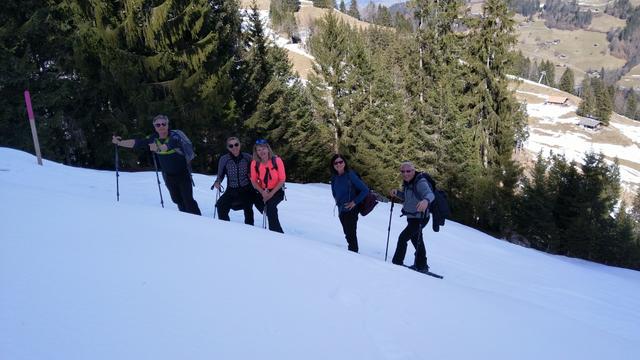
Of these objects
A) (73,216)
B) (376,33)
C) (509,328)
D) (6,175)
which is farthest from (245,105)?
(376,33)

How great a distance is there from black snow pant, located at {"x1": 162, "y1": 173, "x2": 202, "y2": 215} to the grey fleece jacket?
12.2 feet

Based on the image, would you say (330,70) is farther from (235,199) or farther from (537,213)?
(235,199)

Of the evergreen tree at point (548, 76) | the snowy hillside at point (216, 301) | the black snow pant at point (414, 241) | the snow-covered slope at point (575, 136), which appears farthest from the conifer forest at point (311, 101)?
the evergreen tree at point (548, 76)

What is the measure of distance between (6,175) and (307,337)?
8829 millimetres

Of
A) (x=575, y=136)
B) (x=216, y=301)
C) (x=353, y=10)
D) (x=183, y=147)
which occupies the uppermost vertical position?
(x=353, y=10)

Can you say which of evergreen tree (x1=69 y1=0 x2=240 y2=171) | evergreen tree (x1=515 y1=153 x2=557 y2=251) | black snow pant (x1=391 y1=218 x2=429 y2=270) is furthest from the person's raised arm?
evergreen tree (x1=515 y1=153 x2=557 y2=251)

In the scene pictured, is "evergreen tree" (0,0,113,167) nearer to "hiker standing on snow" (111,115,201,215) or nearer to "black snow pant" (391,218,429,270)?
"hiker standing on snow" (111,115,201,215)

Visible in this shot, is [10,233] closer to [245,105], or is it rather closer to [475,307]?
[475,307]

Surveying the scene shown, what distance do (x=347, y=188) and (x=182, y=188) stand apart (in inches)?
116

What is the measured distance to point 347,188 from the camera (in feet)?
25.7

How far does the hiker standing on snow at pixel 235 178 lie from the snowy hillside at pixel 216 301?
1.81 meters

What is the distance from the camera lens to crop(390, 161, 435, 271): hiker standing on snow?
7297 millimetres

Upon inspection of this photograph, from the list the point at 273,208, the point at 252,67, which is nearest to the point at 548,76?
the point at 252,67

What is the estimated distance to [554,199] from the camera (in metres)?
30.8
